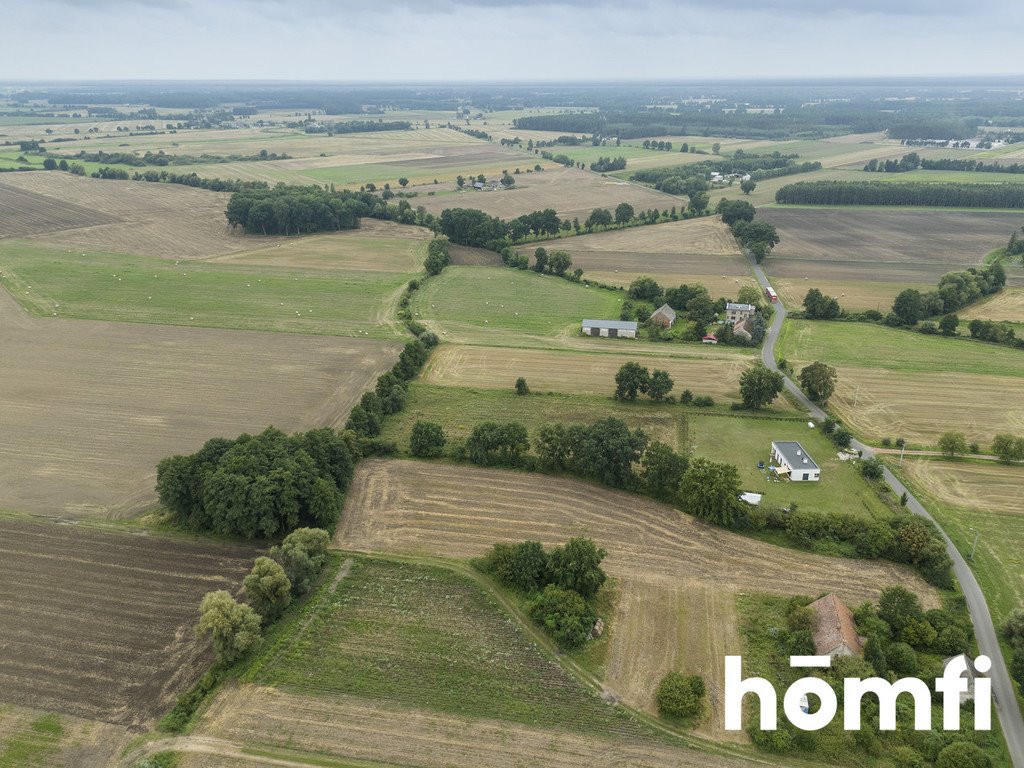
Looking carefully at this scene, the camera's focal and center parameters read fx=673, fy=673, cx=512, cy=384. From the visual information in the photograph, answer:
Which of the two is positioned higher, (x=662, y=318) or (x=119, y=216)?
(x=119, y=216)

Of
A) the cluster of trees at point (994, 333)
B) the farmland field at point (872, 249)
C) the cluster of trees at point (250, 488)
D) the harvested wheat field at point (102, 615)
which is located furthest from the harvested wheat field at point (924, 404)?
the harvested wheat field at point (102, 615)

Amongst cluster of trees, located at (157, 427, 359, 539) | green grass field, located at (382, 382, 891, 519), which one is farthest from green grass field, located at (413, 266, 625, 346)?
cluster of trees, located at (157, 427, 359, 539)

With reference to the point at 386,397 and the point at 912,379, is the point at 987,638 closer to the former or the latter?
the point at 912,379

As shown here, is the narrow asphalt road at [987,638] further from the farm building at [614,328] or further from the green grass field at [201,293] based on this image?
the green grass field at [201,293]

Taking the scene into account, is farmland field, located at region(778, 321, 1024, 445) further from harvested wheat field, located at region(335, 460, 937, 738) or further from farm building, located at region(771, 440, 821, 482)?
harvested wheat field, located at region(335, 460, 937, 738)

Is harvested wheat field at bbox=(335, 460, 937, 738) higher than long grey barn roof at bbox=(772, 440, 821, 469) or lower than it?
lower

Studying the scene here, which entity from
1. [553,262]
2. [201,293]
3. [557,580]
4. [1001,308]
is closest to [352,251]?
[201,293]
